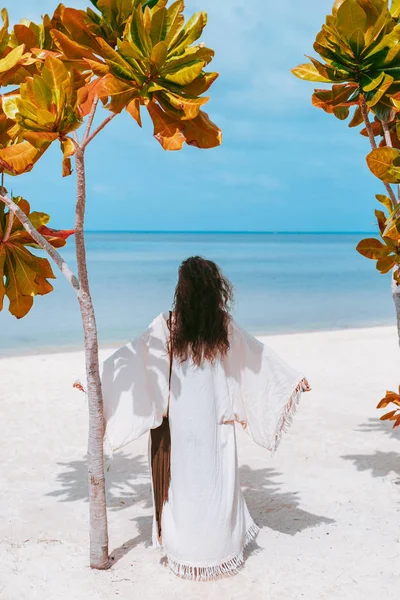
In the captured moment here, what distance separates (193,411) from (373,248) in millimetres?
1300

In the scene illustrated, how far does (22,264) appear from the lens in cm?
346

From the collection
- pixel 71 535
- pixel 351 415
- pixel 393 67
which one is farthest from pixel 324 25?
pixel 351 415

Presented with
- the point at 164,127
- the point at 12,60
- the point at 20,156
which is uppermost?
the point at 12,60

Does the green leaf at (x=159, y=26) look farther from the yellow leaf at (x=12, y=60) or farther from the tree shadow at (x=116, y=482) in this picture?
the tree shadow at (x=116, y=482)

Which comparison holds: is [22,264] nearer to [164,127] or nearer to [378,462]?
[164,127]

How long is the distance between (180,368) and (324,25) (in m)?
1.79

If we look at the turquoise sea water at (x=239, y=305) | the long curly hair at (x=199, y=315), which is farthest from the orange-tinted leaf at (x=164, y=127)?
the turquoise sea water at (x=239, y=305)

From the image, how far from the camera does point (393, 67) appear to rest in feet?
11.8

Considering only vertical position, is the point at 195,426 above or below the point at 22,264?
below

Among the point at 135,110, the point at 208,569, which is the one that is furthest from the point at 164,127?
the point at 208,569

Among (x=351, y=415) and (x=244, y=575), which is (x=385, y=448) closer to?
(x=351, y=415)

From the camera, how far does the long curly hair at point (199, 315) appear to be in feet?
11.1

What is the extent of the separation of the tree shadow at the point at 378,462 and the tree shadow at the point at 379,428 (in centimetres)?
49

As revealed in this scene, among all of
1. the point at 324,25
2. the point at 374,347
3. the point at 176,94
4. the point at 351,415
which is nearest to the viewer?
the point at 176,94
